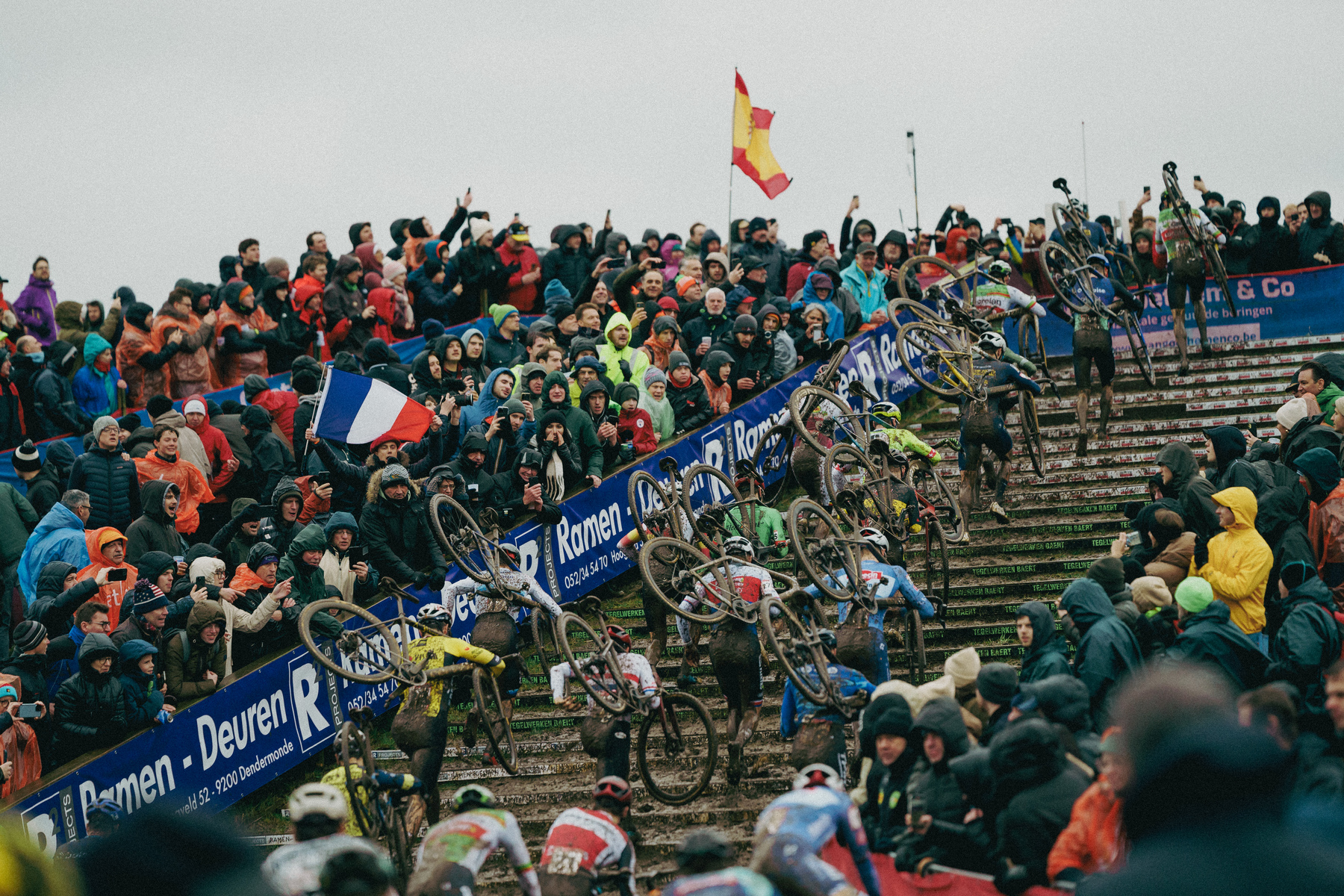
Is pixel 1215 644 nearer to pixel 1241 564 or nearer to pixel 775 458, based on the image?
pixel 1241 564

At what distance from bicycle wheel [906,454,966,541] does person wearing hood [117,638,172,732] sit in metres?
7.67

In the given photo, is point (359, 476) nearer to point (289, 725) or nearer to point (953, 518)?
point (289, 725)

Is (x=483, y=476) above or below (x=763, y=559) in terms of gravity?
above

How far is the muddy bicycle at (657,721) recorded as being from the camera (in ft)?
36.9

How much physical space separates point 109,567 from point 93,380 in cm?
460

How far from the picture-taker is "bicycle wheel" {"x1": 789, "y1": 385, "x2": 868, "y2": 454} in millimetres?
14492

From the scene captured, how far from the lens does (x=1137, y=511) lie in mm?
14023

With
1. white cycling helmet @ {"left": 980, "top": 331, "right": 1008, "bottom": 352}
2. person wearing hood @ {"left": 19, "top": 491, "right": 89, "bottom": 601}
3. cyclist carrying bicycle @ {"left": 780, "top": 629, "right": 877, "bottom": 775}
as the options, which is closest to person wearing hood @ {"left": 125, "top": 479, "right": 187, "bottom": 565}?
person wearing hood @ {"left": 19, "top": 491, "right": 89, "bottom": 601}

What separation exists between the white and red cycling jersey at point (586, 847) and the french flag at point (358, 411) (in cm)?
645

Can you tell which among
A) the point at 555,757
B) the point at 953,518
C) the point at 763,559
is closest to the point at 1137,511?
the point at 953,518

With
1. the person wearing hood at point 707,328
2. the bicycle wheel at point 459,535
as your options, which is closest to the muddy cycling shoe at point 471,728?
the bicycle wheel at point 459,535

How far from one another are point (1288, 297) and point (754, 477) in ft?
38.6

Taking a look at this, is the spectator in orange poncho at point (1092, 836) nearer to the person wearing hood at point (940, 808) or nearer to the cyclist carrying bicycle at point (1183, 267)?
the person wearing hood at point (940, 808)

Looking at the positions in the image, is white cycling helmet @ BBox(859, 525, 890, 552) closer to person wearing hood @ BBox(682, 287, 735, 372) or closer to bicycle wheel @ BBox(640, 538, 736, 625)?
bicycle wheel @ BBox(640, 538, 736, 625)
